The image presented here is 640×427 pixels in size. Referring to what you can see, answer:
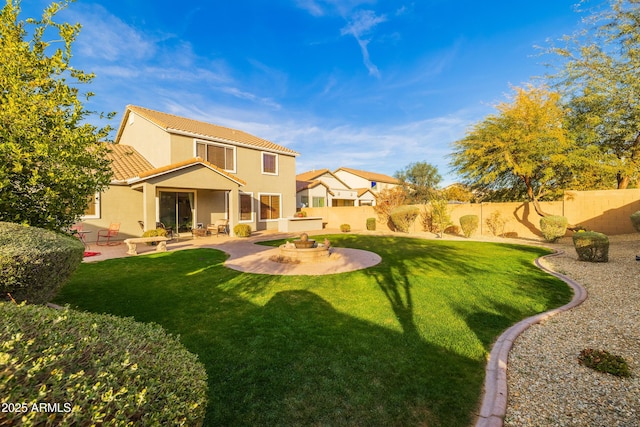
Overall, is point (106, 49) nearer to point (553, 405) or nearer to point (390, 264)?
point (390, 264)

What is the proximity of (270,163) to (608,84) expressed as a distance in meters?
21.4

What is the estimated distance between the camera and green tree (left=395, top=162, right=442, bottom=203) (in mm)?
35547

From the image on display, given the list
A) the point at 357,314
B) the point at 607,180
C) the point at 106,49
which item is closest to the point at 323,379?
the point at 357,314

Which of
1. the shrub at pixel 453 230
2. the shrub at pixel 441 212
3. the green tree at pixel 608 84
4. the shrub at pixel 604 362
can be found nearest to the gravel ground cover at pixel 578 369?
the shrub at pixel 604 362

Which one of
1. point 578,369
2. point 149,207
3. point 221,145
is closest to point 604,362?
point 578,369

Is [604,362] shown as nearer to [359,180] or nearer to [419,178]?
[419,178]

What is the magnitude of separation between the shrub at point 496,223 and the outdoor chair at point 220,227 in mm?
18271

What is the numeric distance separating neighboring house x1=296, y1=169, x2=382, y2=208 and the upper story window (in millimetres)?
10677

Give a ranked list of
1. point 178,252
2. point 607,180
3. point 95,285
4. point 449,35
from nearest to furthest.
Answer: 1. point 95,285
2. point 178,252
3. point 449,35
4. point 607,180

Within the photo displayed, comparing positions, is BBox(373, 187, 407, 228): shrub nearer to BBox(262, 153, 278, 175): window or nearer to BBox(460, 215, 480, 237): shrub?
BBox(460, 215, 480, 237): shrub

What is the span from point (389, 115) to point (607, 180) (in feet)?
56.9

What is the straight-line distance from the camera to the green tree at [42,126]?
4441mm

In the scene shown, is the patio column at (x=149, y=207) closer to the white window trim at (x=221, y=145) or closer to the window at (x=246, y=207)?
the white window trim at (x=221, y=145)

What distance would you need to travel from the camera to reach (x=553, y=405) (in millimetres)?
2961
